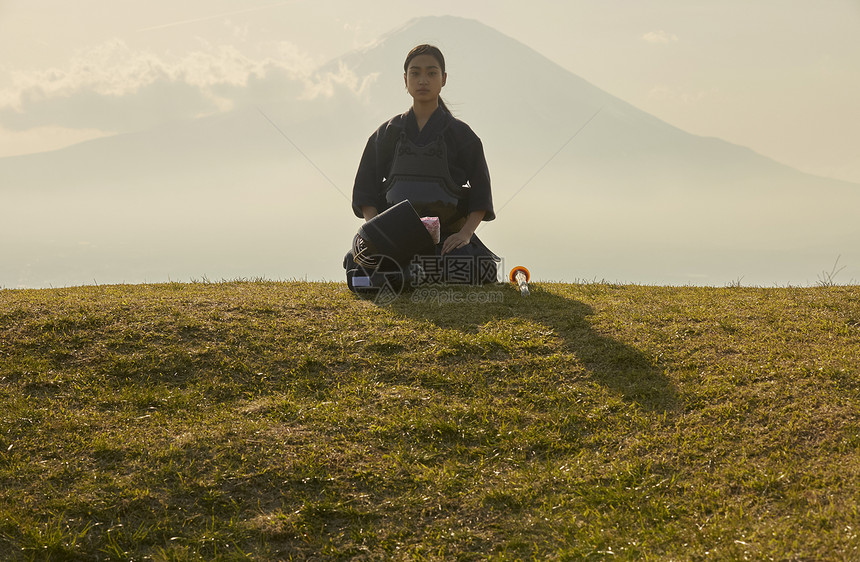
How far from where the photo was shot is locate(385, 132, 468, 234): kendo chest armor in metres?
7.23

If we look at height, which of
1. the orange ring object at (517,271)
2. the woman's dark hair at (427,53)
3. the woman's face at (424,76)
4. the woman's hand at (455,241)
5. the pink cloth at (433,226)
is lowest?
the orange ring object at (517,271)

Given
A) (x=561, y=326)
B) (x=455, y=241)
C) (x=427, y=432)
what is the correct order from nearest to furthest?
(x=427, y=432) → (x=561, y=326) → (x=455, y=241)

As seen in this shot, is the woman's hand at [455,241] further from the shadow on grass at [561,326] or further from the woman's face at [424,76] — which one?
the woman's face at [424,76]

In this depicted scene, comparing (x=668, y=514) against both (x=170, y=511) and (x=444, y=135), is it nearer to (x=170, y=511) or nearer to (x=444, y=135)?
(x=170, y=511)

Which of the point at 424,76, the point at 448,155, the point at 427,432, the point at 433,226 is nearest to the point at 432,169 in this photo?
the point at 448,155

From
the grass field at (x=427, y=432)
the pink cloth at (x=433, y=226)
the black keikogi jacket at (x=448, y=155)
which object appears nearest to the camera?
the grass field at (x=427, y=432)

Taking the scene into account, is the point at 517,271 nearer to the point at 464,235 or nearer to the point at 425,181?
the point at 464,235

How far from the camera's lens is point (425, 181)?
7281 mm

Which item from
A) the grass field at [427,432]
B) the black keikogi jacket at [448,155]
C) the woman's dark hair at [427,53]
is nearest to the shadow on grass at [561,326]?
the grass field at [427,432]

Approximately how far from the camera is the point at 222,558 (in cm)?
360

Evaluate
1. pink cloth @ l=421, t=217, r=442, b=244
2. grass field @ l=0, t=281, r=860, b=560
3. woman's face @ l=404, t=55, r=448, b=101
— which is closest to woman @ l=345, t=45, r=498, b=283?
woman's face @ l=404, t=55, r=448, b=101

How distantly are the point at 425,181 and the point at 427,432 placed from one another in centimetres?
Result: 346

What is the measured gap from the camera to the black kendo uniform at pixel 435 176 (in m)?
7.28

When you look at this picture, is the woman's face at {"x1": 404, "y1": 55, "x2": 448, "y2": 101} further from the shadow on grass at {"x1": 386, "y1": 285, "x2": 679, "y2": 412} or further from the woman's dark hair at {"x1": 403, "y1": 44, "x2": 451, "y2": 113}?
the shadow on grass at {"x1": 386, "y1": 285, "x2": 679, "y2": 412}
